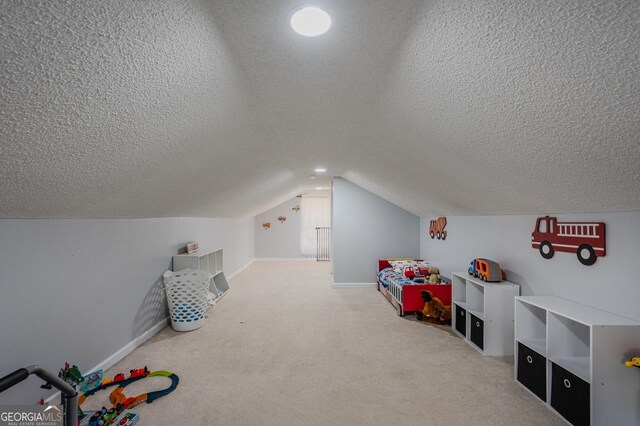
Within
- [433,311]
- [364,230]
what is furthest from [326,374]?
[364,230]

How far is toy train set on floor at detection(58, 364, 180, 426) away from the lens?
173 cm

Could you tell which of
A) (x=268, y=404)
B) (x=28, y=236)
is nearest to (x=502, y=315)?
(x=268, y=404)

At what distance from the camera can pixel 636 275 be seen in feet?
5.71

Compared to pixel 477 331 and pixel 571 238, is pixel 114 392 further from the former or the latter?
pixel 571 238

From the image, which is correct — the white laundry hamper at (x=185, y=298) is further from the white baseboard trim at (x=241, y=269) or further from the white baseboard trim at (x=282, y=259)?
the white baseboard trim at (x=282, y=259)

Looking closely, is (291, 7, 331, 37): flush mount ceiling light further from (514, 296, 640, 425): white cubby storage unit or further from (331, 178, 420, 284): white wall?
(331, 178, 420, 284): white wall

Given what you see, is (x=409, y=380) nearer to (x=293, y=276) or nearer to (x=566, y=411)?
(x=566, y=411)

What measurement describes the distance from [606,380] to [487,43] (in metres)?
1.88

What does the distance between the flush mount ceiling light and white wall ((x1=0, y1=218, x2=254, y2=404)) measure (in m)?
1.94

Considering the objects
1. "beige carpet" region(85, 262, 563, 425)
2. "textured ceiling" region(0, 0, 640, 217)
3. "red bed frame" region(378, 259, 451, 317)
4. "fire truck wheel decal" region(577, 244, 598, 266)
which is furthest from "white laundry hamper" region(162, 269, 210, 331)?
"fire truck wheel decal" region(577, 244, 598, 266)

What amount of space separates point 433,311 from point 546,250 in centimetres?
151

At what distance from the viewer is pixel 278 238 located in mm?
8688

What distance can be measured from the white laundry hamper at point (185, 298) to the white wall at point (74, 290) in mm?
170

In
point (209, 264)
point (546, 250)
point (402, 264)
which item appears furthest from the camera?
point (402, 264)
